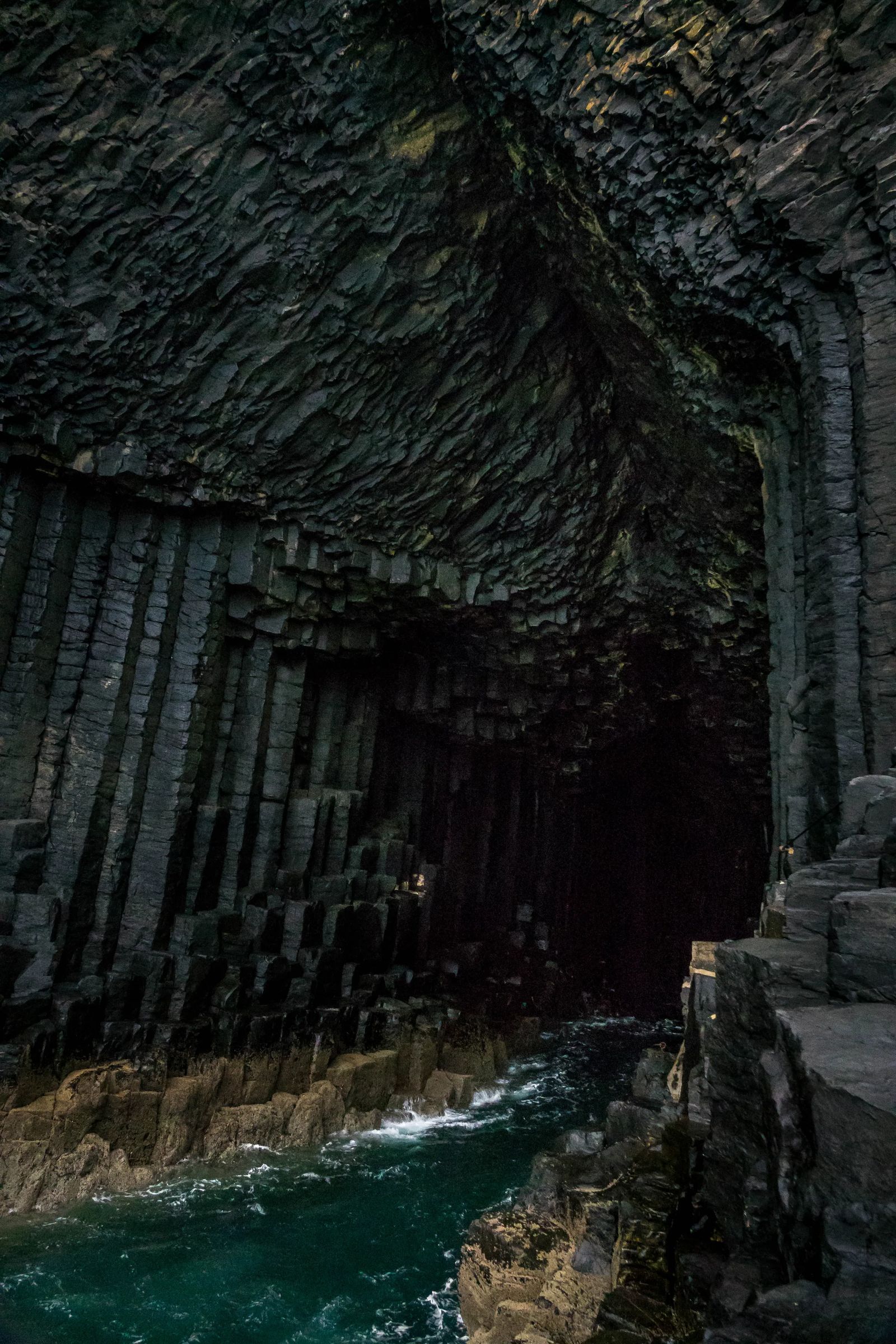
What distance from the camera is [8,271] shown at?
11672 millimetres

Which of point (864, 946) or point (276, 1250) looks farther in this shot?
point (276, 1250)

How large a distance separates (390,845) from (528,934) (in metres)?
5.99

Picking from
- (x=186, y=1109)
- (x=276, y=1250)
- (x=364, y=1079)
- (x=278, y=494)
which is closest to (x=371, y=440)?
(x=278, y=494)

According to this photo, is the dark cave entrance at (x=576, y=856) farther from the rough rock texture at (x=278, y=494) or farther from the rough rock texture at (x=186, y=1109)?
the rough rock texture at (x=186, y=1109)

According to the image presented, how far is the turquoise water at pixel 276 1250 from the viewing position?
7.46 metres

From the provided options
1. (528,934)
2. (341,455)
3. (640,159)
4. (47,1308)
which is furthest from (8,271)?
(528,934)

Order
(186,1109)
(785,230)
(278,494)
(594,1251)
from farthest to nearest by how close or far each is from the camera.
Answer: (278,494), (186,1109), (785,230), (594,1251)

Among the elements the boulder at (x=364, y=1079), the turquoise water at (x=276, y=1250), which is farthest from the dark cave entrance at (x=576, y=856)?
the turquoise water at (x=276, y=1250)

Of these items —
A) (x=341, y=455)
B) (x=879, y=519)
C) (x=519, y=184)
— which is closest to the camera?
(x=879, y=519)

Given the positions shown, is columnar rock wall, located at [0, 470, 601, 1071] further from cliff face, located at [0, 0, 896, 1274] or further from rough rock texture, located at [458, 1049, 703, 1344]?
rough rock texture, located at [458, 1049, 703, 1344]

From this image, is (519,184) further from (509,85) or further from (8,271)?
(8,271)

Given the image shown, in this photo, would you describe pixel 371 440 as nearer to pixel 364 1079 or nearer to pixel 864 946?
pixel 364 1079

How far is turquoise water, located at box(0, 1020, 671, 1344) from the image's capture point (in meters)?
7.46

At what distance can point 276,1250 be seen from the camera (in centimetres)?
884
